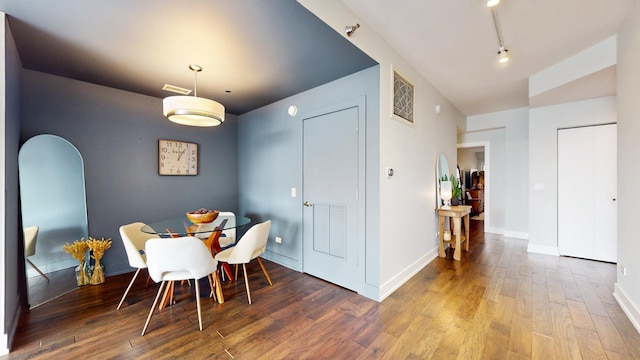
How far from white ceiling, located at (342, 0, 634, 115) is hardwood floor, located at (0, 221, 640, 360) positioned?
260cm

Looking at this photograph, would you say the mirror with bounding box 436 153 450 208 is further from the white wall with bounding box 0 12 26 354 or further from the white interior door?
the white wall with bounding box 0 12 26 354

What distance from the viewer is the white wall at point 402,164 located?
2324 mm

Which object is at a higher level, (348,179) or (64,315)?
A: (348,179)

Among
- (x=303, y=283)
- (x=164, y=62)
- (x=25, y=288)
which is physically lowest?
(x=303, y=283)

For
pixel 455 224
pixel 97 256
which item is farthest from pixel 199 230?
pixel 455 224

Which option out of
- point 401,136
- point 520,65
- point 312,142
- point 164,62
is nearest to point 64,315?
point 164,62

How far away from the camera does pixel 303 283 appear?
2979mm

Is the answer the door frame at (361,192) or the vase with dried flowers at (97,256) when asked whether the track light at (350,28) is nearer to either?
the door frame at (361,192)

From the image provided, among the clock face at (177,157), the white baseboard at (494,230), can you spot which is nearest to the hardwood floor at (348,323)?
the clock face at (177,157)

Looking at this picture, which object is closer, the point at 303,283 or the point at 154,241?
the point at 154,241

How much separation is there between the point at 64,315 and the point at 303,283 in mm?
2207

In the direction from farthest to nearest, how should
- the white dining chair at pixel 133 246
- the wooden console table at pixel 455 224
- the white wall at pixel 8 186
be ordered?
1. the wooden console table at pixel 455 224
2. the white dining chair at pixel 133 246
3. the white wall at pixel 8 186

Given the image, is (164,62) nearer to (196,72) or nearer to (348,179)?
(196,72)

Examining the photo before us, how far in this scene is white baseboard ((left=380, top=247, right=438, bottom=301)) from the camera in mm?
2613
